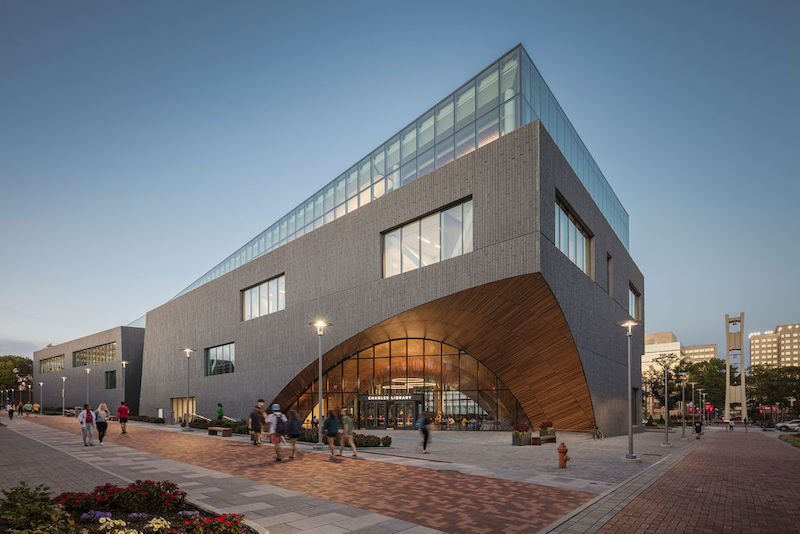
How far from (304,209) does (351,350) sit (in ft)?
42.2

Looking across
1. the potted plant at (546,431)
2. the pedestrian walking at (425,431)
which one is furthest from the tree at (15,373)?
the potted plant at (546,431)

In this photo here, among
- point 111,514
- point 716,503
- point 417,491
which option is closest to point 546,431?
point 716,503

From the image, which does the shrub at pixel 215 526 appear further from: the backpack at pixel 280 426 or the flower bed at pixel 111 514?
the backpack at pixel 280 426

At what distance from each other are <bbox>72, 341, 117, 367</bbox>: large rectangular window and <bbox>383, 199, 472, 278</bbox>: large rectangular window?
180ft

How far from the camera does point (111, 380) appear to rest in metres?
68.2

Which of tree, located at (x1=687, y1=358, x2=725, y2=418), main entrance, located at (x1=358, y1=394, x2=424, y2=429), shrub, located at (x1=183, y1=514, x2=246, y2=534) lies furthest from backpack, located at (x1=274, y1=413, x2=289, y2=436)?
tree, located at (x1=687, y1=358, x2=725, y2=418)

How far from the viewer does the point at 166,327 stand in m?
55.0

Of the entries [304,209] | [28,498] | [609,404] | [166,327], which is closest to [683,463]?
[609,404]

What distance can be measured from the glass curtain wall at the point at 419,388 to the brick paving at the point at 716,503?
16.9 meters

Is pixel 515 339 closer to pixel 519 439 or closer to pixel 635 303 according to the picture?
pixel 519 439

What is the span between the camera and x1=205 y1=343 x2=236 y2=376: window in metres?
43.1

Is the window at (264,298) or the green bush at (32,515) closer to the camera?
the green bush at (32,515)

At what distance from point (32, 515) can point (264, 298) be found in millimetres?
34425

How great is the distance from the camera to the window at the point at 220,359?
43.1m
